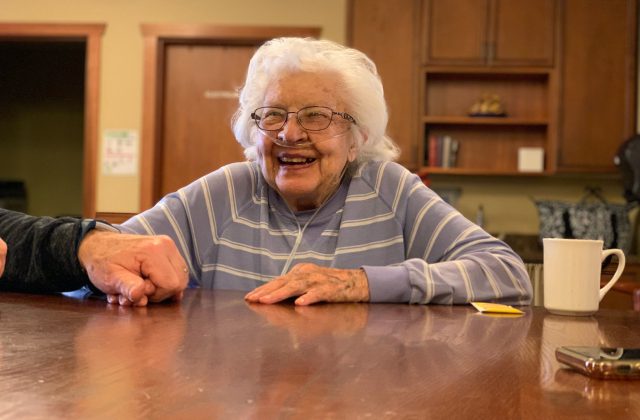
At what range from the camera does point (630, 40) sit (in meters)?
4.73

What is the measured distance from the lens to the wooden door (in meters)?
5.19

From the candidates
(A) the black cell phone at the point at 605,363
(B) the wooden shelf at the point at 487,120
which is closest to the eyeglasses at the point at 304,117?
(A) the black cell phone at the point at 605,363

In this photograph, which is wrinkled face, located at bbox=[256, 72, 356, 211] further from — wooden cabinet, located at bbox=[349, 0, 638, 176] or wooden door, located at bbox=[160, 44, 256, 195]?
wooden door, located at bbox=[160, 44, 256, 195]

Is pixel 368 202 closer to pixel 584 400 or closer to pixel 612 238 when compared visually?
pixel 584 400

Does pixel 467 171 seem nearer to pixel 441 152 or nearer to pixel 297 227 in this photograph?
pixel 441 152

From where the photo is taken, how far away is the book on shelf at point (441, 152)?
4852mm

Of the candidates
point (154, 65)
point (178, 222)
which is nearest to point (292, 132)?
point (178, 222)

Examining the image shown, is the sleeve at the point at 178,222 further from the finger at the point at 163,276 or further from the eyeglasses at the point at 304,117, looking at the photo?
the finger at the point at 163,276

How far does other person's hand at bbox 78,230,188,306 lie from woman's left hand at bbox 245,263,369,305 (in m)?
0.14

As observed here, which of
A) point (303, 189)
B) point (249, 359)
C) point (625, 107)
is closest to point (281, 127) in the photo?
point (303, 189)

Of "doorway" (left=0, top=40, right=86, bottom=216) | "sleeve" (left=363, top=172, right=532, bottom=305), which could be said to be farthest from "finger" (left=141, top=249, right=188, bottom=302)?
"doorway" (left=0, top=40, right=86, bottom=216)

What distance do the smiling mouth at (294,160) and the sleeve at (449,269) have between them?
0.93 ft

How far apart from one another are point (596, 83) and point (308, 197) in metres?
3.28

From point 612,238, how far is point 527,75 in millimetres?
1051
